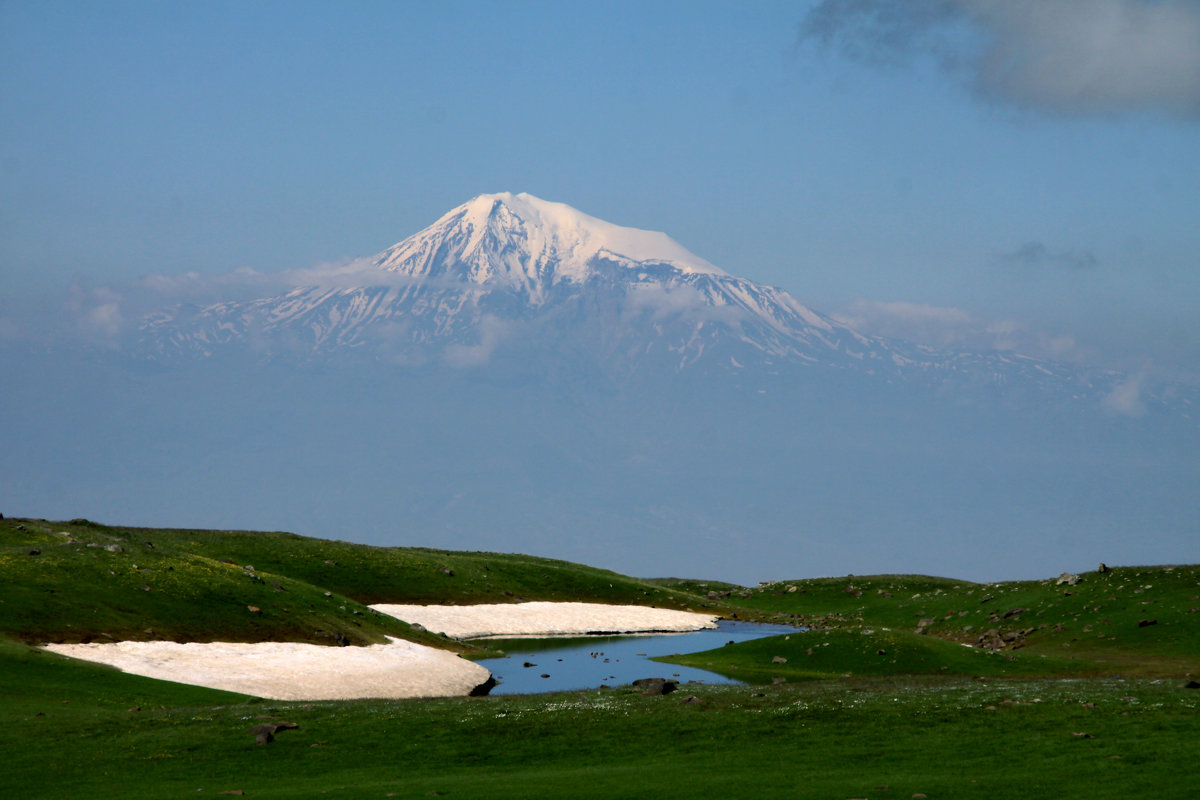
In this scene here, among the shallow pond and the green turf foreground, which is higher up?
the green turf foreground

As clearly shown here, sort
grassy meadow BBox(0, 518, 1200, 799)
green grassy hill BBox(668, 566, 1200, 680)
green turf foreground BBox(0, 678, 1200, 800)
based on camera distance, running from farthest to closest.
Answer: green grassy hill BBox(668, 566, 1200, 680), grassy meadow BBox(0, 518, 1200, 799), green turf foreground BBox(0, 678, 1200, 800)

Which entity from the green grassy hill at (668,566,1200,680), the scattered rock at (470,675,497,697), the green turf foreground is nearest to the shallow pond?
the scattered rock at (470,675,497,697)

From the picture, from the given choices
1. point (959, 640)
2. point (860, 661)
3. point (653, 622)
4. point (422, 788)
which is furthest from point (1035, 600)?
point (422, 788)

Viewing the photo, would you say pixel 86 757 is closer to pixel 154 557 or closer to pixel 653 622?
pixel 154 557

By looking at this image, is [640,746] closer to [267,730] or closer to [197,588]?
[267,730]

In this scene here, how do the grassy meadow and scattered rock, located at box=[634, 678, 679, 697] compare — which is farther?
scattered rock, located at box=[634, 678, 679, 697]

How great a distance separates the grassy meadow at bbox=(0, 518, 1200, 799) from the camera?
31.1m

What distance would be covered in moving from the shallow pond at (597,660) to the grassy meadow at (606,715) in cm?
495

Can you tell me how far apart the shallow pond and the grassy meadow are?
495cm

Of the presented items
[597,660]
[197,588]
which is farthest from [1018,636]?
[197,588]

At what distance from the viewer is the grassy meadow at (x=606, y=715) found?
31094 mm

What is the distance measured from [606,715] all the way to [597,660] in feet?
126

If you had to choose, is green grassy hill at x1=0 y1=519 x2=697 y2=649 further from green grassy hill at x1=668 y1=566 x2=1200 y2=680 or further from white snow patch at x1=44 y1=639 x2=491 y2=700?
green grassy hill at x1=668 y1=566 x2=1200 y2=680

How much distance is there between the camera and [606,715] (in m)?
41.8
